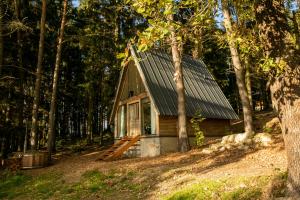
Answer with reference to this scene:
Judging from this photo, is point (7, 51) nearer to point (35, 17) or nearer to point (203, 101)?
point (35, 17)

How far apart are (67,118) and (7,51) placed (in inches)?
736

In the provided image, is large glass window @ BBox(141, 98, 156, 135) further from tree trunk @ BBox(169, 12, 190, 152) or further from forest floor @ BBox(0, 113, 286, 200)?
forest floor @ BBox(0, 113, 286, 200)

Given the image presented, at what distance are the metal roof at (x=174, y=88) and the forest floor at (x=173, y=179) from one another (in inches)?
150

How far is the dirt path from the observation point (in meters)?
8.49

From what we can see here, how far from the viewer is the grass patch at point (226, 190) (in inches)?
256

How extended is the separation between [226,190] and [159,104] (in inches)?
370

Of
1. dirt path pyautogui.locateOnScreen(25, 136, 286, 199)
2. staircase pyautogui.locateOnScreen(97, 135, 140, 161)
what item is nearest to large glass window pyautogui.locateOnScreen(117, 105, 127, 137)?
staircase pyautogui.locateOnScreen(97, 135, 140, 161)

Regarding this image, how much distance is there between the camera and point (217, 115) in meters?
18.2

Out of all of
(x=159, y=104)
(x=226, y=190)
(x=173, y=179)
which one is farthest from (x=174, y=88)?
(x=226, y=190)

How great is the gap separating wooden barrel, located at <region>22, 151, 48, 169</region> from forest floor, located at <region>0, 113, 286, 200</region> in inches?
61.9

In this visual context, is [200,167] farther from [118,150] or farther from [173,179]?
[118,150]

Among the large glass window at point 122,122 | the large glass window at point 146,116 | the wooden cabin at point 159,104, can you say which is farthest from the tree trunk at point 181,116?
the large glass window at point 122,122

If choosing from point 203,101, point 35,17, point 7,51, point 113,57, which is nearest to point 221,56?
point 113,57

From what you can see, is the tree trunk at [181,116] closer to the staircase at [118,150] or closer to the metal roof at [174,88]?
the metal roof at [174,88]
